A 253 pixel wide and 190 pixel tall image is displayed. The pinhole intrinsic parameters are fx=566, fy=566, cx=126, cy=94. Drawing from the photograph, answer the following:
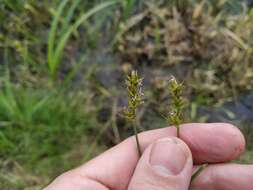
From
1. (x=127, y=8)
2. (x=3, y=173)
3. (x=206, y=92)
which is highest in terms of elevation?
(x=127, y=8)

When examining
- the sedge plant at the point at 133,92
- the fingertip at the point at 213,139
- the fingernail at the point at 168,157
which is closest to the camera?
the sedge plant at the point at 133,92

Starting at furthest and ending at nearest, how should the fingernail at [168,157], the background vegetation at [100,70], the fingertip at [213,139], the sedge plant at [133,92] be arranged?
the background vegetation at [100,70] < the fingertip at [213,139] < the fingernail at [168,157] < the sedge plant at [133,92]

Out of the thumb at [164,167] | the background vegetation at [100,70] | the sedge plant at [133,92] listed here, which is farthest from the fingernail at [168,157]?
the background vegetation at [100,70]

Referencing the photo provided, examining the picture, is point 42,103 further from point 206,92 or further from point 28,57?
point 206,92

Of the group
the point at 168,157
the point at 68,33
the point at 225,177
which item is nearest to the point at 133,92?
the point at 168,157

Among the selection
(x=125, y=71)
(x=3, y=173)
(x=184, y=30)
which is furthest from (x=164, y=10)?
(x=3, y=173)

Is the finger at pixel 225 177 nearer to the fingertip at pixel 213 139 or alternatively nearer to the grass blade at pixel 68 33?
the fingertip at pixel 213 139

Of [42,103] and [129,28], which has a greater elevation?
[129,28]

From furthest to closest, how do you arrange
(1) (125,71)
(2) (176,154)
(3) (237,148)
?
(1) (125,71) < (3) (237,148) < (2) (176,154)

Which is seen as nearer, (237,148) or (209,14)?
(237,148)
